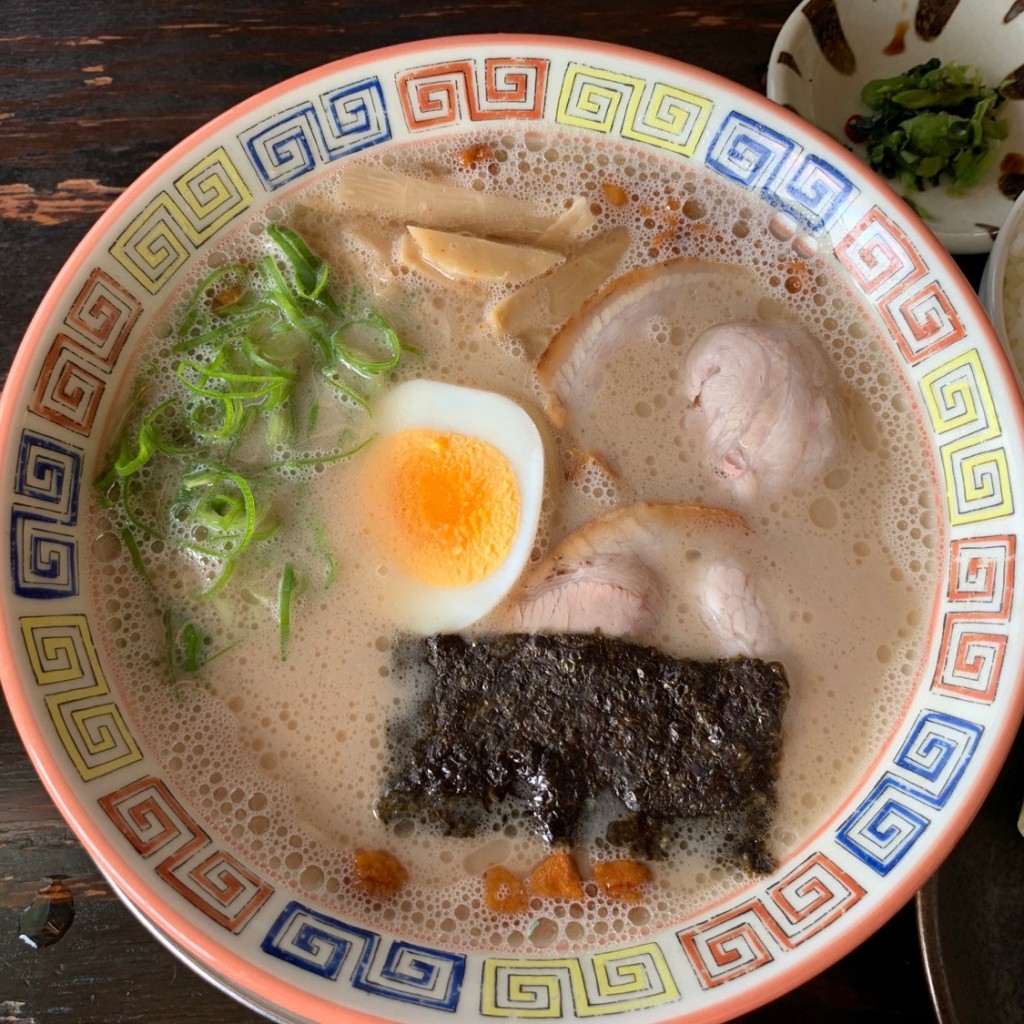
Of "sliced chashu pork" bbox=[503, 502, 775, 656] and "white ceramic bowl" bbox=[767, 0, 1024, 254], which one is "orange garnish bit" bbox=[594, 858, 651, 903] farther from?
"white ceramic bowl" bbox=[767, 0, 1024, 254]

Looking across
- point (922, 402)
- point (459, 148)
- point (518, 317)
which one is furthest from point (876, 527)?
point (459, 148)

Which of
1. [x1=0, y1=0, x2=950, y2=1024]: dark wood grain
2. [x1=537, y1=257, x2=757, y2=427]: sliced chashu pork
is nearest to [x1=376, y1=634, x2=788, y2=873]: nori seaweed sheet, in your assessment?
[x1=537, y1=257, x2=757, y2=427]: sliced chashu pork

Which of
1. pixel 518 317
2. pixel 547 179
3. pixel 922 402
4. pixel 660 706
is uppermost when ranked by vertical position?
pixel 547 179

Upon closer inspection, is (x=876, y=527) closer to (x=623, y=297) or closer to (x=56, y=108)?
(x=623, y=297)

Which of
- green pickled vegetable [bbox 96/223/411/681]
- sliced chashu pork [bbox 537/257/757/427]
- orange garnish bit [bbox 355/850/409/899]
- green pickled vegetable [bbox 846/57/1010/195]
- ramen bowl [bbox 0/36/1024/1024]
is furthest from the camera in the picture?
green pickled vegetable [bbox 846/57/1010/195]

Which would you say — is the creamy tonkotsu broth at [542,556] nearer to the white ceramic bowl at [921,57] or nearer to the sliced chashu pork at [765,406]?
the sliced chashu pork at [765,406]

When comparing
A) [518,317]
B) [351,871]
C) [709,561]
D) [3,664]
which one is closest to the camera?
[3,664]

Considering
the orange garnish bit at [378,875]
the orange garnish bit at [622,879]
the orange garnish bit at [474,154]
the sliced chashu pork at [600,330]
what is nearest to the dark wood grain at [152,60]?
the orange garnish bit at [474,154]
